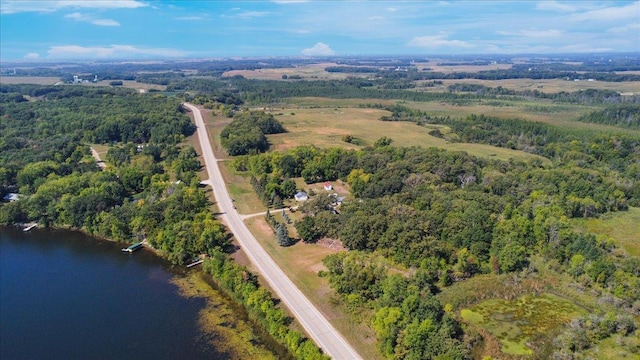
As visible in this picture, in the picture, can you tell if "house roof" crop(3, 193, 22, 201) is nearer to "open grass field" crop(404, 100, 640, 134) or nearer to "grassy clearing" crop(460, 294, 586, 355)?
"grassy clearing" crop(460, 294, 586, 355)

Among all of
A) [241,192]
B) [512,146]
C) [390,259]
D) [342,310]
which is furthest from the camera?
[512,146]

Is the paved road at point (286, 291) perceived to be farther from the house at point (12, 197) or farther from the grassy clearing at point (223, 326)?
the house at point (12, 197)

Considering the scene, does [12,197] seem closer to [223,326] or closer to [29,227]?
[29,227]

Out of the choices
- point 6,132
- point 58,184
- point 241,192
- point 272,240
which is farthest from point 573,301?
point 6,132

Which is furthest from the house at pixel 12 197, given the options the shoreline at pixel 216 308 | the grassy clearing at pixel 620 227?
the grassy clearing at pixel 620 227

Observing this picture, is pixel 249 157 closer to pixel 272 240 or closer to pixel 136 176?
pixel 136 176
